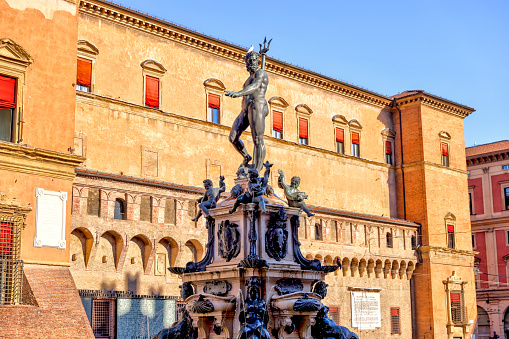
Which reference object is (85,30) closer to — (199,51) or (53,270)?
(199,51)

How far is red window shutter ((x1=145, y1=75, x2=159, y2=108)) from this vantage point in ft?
88.0

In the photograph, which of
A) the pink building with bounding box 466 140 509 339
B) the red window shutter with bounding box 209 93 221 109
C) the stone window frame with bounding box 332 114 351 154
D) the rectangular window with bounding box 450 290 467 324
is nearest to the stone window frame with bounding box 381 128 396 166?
the stone window frame with bounding box 332 114 351 154

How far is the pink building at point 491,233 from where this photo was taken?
44.7 m

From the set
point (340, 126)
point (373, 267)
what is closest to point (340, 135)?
point (340, 126)

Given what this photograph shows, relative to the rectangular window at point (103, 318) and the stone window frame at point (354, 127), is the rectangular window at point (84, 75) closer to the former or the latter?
the rectangular window at point (103, 318)

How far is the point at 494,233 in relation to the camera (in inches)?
1816

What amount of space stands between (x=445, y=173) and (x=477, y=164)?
11.8 metres

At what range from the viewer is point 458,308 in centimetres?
3600

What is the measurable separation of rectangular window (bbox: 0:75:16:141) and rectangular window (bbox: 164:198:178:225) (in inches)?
291

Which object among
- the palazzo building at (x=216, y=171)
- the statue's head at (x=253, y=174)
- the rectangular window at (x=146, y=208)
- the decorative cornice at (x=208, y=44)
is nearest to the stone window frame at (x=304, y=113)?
the palazzo building at (x=216, y=171)

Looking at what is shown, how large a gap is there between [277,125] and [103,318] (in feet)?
41.1

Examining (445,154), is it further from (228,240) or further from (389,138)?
(228,240)

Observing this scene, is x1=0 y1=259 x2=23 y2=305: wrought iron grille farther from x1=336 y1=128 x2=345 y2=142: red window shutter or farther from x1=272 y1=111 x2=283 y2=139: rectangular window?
x1=336 y1=128 x2=345 y2=142: red window shutter

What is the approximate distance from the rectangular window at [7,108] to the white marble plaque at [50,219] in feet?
5.37
